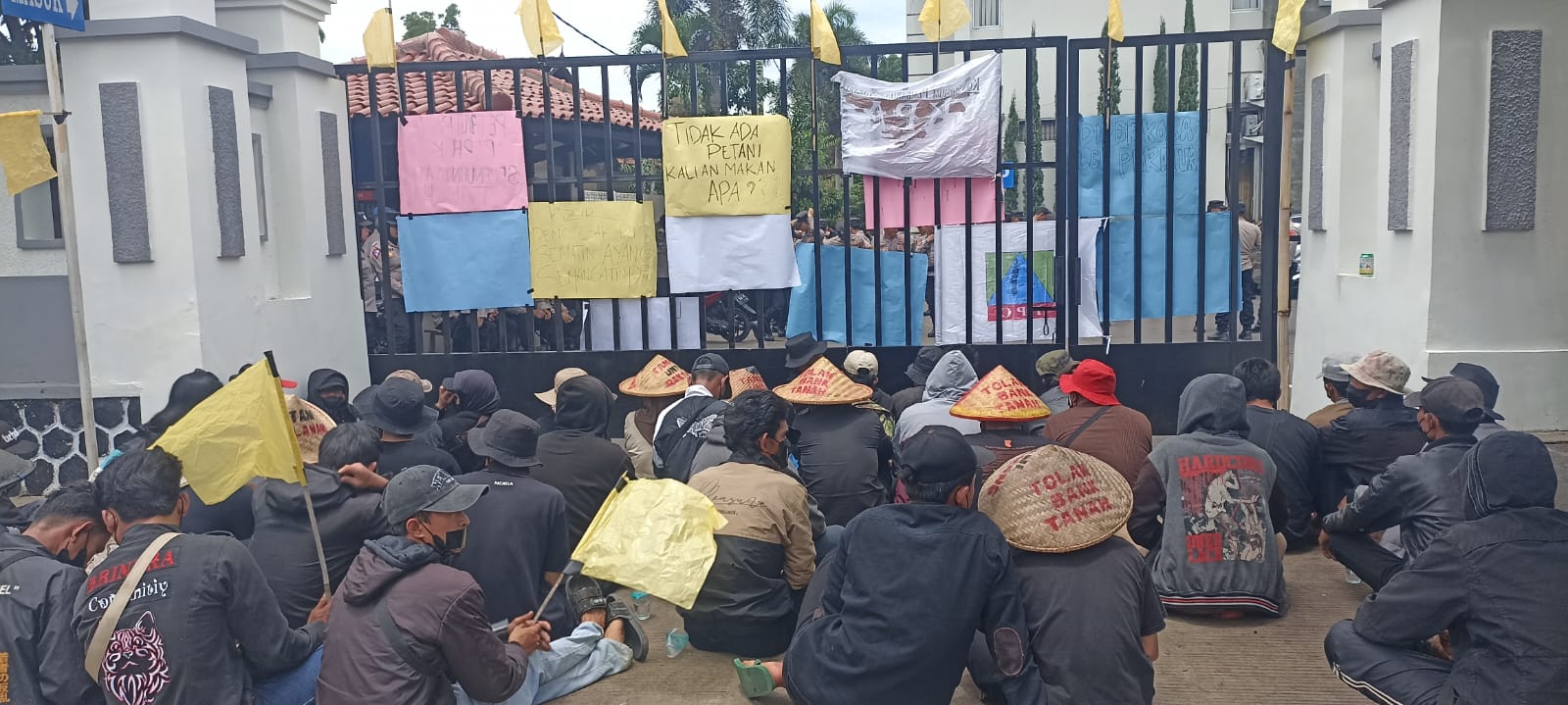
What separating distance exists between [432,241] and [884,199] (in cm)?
345

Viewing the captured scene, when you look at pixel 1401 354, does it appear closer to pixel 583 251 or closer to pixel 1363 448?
pixel 1363 448

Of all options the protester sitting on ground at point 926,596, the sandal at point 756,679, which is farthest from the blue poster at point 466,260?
the protester sitting on ground at point 926,596

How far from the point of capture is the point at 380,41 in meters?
9.14

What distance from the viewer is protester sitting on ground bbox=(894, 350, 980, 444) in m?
6.48

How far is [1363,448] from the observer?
20.1ft

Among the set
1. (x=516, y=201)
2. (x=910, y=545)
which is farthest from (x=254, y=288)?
(x=910, y=545)

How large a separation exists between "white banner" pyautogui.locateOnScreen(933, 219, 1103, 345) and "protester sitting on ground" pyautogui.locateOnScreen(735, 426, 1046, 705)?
17.0 ft

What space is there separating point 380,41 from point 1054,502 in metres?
6.97

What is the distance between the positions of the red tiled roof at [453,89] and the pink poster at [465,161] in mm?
1715

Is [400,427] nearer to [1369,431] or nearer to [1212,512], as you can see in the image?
[1212,512]

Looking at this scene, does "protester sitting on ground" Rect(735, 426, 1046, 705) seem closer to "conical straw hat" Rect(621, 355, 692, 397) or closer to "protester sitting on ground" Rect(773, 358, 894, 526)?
"protester sitting on ground" Rect(773, 358, 894, 526)

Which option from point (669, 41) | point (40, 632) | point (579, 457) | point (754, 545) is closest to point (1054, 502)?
point (754, 545)

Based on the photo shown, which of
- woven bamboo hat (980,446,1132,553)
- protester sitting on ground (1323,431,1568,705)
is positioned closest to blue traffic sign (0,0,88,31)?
woven bamboo hat (980,446,1132,553)

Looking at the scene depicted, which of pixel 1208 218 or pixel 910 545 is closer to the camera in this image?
pixel 910 545
